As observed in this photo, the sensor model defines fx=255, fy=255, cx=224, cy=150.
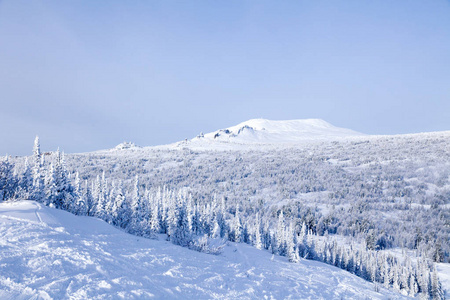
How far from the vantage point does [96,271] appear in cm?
1061

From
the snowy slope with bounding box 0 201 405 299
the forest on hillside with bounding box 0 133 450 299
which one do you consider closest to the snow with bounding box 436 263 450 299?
the forest on hillside with bounding box 0 133 450 299

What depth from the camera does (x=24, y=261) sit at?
9.86 m

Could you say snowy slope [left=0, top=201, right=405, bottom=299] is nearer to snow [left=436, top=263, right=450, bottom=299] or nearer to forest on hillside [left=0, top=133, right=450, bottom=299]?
forest on hillside [left=0, top=133, right=450, bottom=299]

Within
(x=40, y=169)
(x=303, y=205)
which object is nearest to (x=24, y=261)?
(x=40, y=169)

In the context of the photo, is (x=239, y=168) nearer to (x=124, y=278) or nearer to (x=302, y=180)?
(x=302, y=180)

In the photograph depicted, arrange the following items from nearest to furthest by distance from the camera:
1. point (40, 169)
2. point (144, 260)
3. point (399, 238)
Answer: point (144, 260) < point (40, 169) < point (399, 238)

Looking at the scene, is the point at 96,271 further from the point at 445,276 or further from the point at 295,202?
the point at 295,202

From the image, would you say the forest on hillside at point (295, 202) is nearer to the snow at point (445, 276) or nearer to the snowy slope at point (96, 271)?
the snow at point (445, 276)

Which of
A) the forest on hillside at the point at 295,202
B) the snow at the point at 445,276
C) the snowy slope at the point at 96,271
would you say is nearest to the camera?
the snowy slope at the point at 96,271

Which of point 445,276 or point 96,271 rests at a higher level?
point 96,271

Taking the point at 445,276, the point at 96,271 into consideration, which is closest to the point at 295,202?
the point at 445,276

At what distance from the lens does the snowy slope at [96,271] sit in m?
8.77

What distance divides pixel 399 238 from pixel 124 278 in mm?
116499

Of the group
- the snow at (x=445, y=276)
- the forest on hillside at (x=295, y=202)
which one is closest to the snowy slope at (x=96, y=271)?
the forest on hillside at (x=295, y=202)
